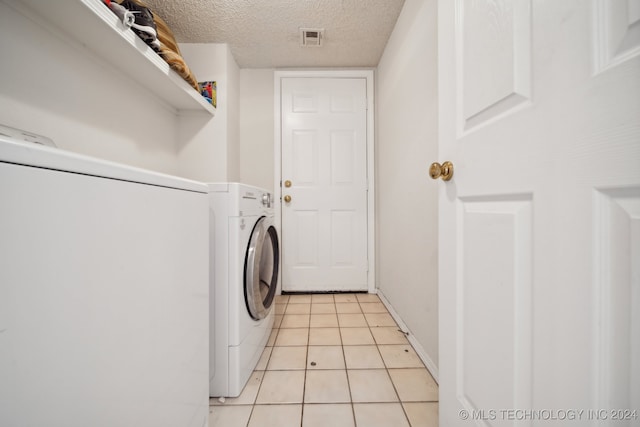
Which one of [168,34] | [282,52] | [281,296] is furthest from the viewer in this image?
[281,296]

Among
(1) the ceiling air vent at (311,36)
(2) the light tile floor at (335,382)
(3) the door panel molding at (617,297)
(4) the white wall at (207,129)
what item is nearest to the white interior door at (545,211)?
(3) the door panel molding at (617,297)

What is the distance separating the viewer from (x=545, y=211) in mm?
406

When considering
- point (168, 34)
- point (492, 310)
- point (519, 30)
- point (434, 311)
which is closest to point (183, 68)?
point (168, 34)

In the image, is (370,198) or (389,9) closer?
(389,9)

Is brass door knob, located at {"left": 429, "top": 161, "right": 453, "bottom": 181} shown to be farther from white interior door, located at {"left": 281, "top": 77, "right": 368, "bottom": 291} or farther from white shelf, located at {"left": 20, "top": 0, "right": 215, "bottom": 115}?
white interior door, located at {"left": 281, "top": 77, "right": 368, "bottom": 291}

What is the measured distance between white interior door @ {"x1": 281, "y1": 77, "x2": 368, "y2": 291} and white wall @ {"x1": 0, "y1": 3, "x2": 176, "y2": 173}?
45.5 inches

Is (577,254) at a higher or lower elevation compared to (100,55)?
lower

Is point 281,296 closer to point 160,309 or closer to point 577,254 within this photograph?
point 160,309

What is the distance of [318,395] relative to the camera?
1012 mm

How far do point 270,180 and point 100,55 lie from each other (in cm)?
135

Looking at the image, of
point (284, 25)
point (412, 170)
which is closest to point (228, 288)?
point (412, 170)

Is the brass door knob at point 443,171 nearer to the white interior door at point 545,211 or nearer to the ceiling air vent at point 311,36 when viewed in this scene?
the white interior door at point 545,211

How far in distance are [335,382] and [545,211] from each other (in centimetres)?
111

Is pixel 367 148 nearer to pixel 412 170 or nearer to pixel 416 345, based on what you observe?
pixel 412 170
